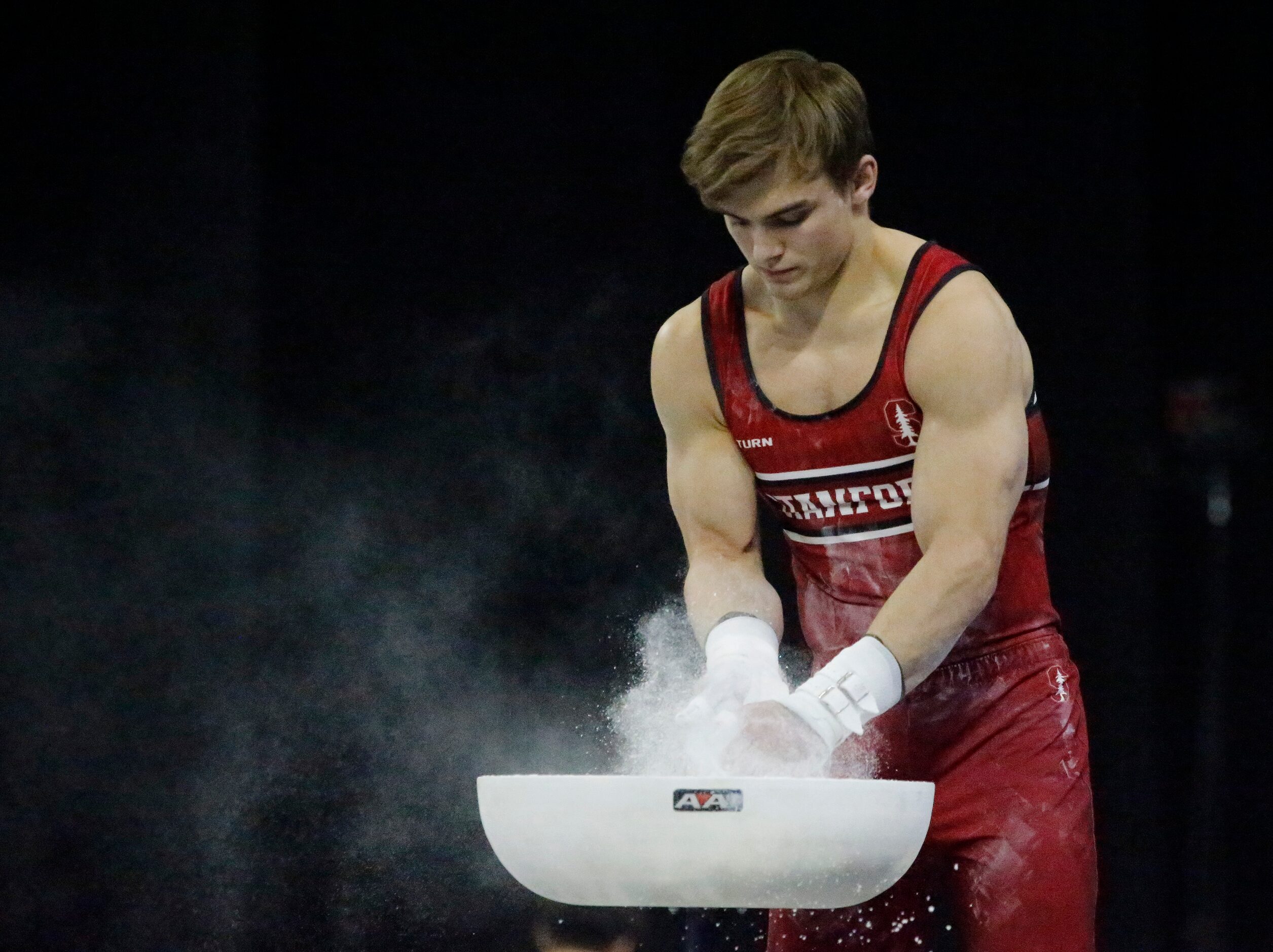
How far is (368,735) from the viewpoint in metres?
2.91

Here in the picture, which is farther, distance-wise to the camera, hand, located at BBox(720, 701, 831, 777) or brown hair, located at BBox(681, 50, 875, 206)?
brown hair, located at BBox(681, 50, 875, 206)

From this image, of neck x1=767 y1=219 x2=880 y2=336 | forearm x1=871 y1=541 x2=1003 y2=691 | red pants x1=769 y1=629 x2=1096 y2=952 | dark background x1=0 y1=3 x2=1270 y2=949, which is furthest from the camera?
dark background x1=0 y1=3 x2=1270 y2=949

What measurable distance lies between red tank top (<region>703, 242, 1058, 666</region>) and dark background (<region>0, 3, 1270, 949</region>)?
3.47 ft

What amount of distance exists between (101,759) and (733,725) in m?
1.69

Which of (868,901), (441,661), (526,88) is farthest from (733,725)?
(526,88)

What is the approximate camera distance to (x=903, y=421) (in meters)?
1.89

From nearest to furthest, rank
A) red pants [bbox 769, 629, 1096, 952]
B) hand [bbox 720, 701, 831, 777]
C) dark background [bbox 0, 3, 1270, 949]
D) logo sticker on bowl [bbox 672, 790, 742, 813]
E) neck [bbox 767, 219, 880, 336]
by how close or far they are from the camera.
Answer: logo sticker on bowl [bbox 672, 790, 742, 813], hand [bbox 720, 701, 831, 777], red pants [bbox 769, 629, 1096, 952], neck [bbox 767, 219, 880, 336], dark background [bbox 0, 3, 1270, 949]

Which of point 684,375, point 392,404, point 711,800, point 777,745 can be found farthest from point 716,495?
point 392,404

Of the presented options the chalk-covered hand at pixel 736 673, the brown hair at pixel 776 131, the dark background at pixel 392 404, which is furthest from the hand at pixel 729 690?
the dark background at pixel 392 404

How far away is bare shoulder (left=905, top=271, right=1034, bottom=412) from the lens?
1812 mm

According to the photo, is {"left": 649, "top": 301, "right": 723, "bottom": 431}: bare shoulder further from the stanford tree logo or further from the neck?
the stanford tree logo

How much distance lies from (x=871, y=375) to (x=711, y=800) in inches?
27.0

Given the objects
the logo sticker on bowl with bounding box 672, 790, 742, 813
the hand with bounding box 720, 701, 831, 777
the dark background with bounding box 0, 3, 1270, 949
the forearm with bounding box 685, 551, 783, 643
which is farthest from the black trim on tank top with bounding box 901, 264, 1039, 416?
the dark background with bounding box 0, 3, 1270, 949

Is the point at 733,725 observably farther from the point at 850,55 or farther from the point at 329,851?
the point at 850,55
